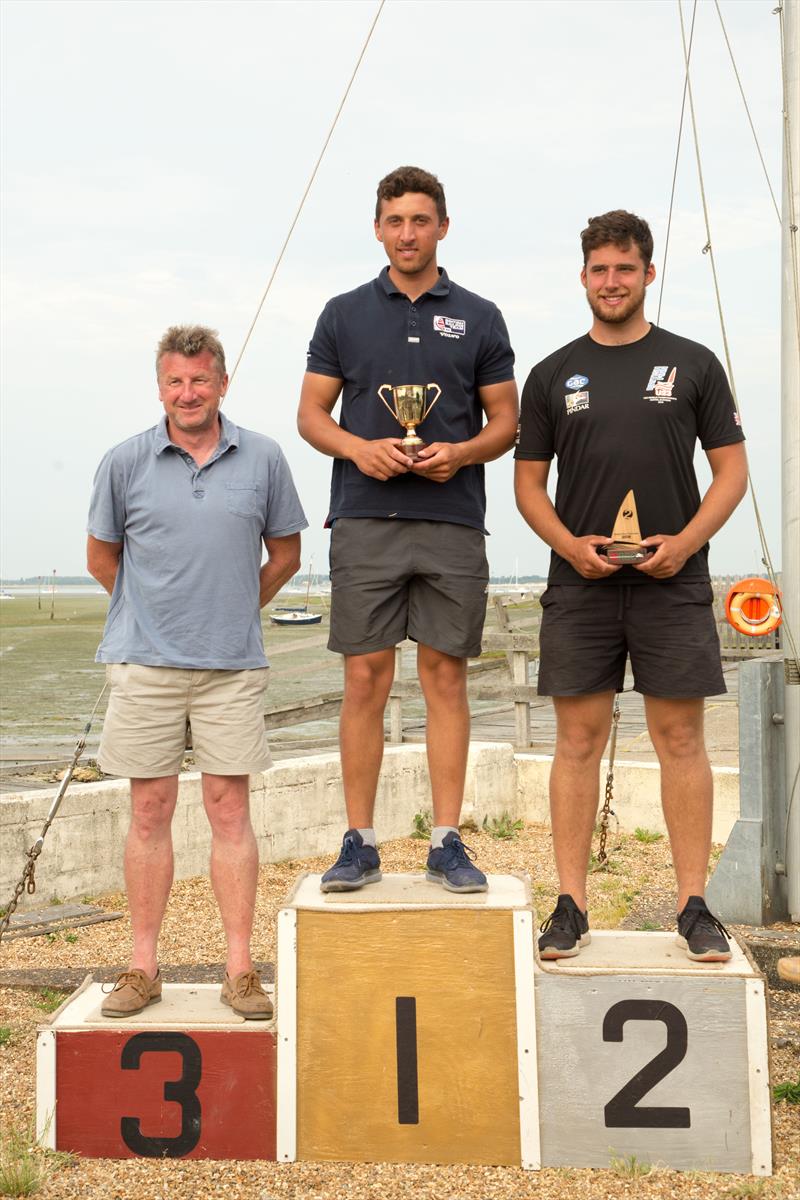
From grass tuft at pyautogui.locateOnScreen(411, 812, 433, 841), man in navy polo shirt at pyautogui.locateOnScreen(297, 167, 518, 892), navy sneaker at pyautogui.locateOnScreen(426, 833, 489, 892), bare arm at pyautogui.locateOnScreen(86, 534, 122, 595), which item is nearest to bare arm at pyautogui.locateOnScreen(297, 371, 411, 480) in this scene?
man in navy polo shirt at pyautogui.locateOnScreen(297, 167, 518, 892)

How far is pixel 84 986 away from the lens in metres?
4.45

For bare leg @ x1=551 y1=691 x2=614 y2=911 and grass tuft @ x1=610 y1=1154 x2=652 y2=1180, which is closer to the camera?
grass tuft @ x1=610 y1=1154 x2=652 y2=1180

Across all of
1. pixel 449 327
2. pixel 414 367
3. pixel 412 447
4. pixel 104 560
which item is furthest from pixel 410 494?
pixel 104 560

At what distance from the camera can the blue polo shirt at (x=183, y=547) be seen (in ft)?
13.8

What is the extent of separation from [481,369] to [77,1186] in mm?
2687

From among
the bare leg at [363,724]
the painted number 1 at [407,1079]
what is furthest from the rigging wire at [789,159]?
the painted number 1 at [407,1079]

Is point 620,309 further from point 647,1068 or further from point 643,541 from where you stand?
point 647,1068

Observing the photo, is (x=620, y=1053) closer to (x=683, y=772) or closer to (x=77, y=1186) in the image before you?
(x=683, y=772)

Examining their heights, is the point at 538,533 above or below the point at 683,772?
above

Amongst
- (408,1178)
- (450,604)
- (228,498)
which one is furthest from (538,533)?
(408,1178)

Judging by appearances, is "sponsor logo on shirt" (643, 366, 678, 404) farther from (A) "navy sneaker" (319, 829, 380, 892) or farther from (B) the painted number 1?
(B) the painted number 1

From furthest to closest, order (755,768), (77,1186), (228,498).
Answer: (755,768) < (228,498) < (77,1186)

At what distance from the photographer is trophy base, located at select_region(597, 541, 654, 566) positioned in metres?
4.09

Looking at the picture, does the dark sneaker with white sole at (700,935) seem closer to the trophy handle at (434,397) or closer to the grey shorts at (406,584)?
the grey shorts at (406,584)
